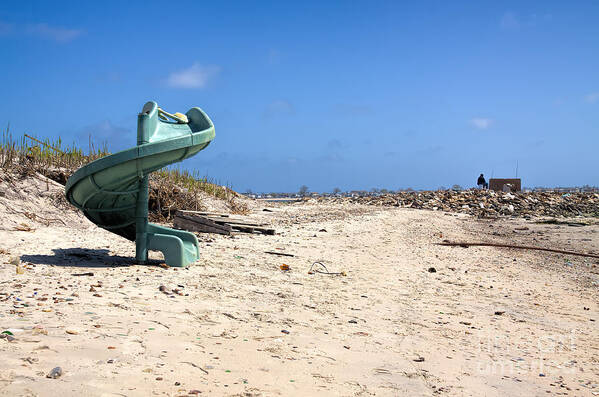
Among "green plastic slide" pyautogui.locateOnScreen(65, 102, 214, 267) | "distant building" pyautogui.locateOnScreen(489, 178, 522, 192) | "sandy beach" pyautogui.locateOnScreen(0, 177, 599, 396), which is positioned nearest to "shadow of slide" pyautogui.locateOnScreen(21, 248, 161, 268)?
"sandy beach" pyautogui.locateOnScreen(0, 177, 599, 396)

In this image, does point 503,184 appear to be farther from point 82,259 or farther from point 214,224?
point 82,259

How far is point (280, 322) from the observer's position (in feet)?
12.0

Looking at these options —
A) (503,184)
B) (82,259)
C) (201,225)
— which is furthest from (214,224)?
(503,184)

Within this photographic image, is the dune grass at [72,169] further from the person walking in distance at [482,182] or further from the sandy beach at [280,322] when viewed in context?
the person walking in distance at [482,182]

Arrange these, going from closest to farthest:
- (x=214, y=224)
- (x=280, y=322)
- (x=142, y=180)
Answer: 1. (x=280, y=322)
2. (x=142, y=180)
3. (x=214, y=224)

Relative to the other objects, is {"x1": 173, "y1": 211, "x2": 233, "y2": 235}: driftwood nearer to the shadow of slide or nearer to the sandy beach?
the sandy beach

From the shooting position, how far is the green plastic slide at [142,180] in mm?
4691

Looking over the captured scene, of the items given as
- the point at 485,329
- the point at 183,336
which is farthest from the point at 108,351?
the point at 485,329

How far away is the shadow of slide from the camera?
513cm

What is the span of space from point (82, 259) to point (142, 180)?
1208 millimetres

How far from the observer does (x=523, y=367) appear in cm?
323

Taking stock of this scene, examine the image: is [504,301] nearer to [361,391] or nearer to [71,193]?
[361,391]

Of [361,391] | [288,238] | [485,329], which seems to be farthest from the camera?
[288,238]

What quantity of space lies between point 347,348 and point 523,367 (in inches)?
47.5
